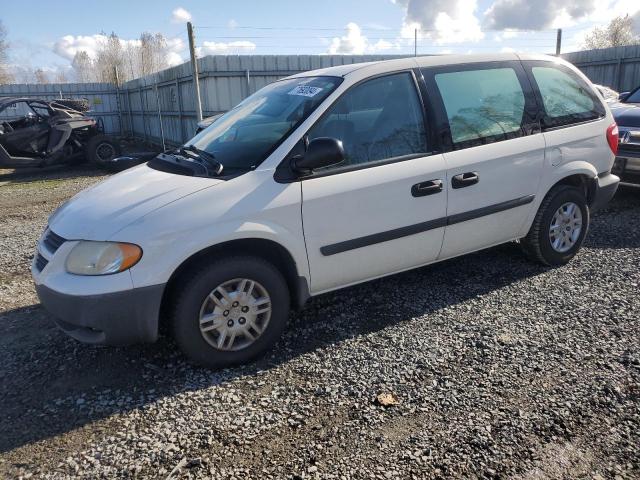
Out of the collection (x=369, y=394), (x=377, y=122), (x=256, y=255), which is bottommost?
(x=369, y=394)

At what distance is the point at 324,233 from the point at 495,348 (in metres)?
Result: 1.36

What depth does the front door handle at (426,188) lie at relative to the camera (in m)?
3.80

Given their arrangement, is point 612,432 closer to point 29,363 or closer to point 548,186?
point 548,186

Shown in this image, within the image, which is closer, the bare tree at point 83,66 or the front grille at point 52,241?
the front grille at point 52,241

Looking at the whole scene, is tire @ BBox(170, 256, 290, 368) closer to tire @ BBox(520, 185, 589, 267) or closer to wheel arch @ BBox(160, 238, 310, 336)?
wheel arch @ BBox(160, 238, 310, 336)

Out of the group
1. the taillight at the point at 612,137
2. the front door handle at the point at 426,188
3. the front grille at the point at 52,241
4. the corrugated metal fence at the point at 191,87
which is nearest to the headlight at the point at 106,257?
the front grille at the point at 52,241

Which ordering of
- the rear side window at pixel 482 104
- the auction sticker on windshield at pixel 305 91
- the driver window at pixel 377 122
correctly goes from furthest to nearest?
the rear side window at pixel 482 104 < the auction sticker on windshield at pixel 305 91 < the driver window at pixel 377 122

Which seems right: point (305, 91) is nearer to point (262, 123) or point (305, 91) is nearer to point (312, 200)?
point (262, 123)

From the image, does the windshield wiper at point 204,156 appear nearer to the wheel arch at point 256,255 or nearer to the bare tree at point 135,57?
the wheel arch at point 256,255

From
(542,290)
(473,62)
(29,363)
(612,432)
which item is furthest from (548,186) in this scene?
(29,363)

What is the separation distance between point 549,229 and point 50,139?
12.5 meters

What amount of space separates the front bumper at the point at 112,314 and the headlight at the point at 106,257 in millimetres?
143

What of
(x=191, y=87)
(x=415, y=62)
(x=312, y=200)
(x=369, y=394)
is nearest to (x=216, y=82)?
→ (x=191, y=87)

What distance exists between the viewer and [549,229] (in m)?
4.74
